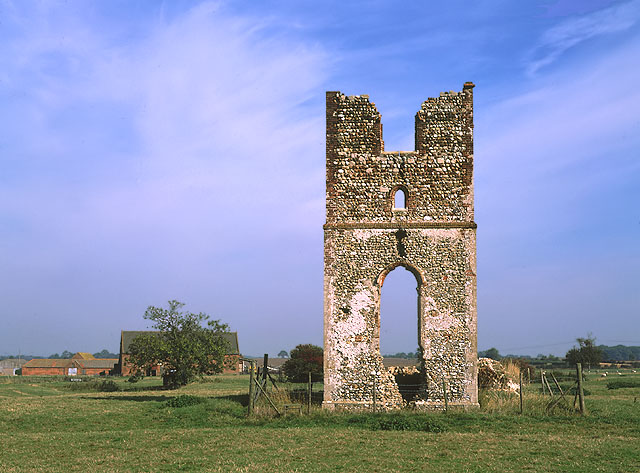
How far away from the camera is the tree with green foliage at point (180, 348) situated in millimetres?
36719

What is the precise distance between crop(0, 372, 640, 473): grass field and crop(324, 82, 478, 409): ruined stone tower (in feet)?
4.56

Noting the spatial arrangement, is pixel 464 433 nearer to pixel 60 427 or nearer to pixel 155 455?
pixel 155 455

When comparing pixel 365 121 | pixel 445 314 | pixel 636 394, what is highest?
pixel 365 121

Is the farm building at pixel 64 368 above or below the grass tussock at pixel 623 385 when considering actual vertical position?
below

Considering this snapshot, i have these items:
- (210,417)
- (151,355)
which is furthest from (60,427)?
(151,355)

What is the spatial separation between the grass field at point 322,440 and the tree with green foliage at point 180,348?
1425cm

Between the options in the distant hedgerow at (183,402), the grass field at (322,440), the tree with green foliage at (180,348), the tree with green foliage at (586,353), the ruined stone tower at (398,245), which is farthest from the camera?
the tree with green foliage at (586,353)

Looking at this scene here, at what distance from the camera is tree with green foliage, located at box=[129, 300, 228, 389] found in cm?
3672

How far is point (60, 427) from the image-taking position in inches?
765

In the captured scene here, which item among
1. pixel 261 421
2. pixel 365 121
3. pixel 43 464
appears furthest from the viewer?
pixel 365 121

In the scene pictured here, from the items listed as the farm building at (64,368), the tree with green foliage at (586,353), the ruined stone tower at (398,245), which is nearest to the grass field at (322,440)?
the ruined stone tower at (398,245)

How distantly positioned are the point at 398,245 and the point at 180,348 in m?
21.7

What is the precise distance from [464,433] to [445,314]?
4.43m

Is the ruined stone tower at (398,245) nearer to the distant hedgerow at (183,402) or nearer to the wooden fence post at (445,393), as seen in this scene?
the wooden fence post at (445,393)
